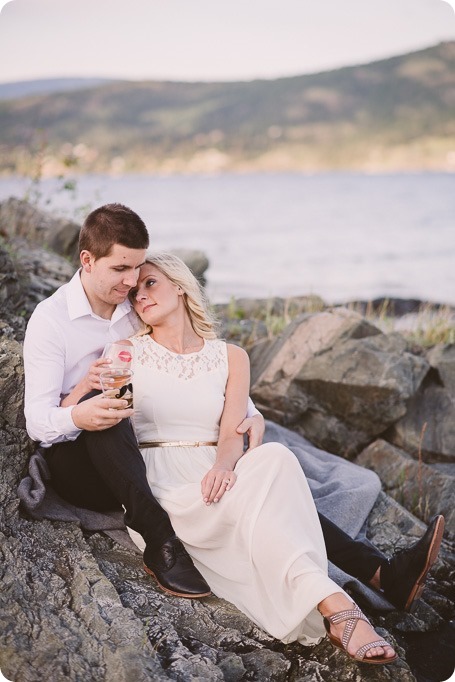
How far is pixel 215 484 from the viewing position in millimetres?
3543

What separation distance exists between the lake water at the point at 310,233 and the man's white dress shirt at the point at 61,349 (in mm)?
4445

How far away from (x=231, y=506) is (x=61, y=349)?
1.21 metres

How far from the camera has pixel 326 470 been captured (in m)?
5.00

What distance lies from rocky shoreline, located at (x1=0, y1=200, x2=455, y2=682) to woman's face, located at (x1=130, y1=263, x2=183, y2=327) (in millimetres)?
699

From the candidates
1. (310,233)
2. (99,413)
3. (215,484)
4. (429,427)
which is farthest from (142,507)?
(310,233)

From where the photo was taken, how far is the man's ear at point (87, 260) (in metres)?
4.05

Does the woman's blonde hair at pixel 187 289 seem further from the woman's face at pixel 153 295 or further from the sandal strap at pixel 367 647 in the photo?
the sandal strap at pixel 367 647

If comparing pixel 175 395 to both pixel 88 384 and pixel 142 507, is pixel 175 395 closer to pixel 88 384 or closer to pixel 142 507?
pixel 88 384

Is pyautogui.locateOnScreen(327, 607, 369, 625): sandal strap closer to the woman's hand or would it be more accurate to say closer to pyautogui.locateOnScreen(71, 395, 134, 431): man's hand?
the woman's hand

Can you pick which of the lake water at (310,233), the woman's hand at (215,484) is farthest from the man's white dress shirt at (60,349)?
the lake water at (310,233)

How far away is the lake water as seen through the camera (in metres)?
18.1

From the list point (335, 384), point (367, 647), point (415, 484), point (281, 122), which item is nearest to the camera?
point (367, 647)

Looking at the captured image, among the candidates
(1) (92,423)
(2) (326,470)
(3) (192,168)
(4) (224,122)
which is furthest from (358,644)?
(4) (224,122)

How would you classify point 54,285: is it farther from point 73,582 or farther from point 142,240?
point 73,582
